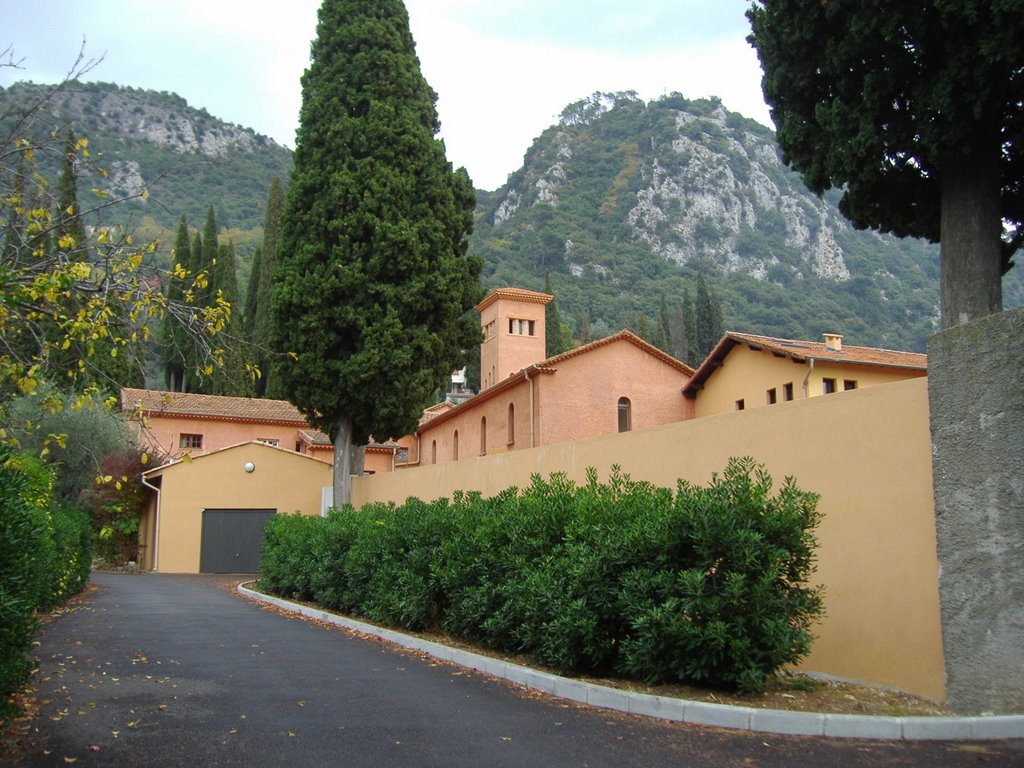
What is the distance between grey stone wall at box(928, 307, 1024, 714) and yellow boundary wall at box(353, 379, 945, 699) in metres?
0.27

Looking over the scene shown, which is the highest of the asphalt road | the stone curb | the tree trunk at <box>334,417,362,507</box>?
the tree trunk at <box>334,417,362,507</box>

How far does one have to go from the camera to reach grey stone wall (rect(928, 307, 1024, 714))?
6.55m

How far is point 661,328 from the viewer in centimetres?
7681

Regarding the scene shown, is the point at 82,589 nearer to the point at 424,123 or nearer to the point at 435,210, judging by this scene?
the point at 435,210

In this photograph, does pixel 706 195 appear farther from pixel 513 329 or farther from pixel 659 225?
pixel 513 329

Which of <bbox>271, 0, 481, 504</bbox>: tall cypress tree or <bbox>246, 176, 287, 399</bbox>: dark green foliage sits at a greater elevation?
<bbox>246, 176, 287, 399</bbox>: dark green foliage

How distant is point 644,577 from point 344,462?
19.1 m

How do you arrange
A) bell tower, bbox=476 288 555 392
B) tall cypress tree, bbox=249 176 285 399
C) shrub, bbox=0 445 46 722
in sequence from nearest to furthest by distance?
shrub, bbox=0 445 46 722, bell tower, bbox=476 288 555 392, tall cypress tree, bbox=249 176 285 399

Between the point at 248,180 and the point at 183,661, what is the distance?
96.5 m

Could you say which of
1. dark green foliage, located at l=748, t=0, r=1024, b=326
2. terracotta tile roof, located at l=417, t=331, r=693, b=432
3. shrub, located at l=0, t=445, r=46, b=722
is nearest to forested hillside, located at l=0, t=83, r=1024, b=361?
terracotta tile roof, located at l=417, t=331, r=693, b=432

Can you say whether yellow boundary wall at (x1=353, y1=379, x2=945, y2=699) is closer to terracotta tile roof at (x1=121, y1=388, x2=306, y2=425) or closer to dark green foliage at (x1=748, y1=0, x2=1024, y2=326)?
dark green foliage at (x1=748, y1=0, x2=1024, y2=326)

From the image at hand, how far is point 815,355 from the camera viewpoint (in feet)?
100

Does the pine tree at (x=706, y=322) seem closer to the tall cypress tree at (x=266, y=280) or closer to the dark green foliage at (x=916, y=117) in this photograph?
the tall cypress tree at (x=266, y=280)

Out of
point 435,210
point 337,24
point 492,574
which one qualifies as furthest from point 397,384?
point 492,574
